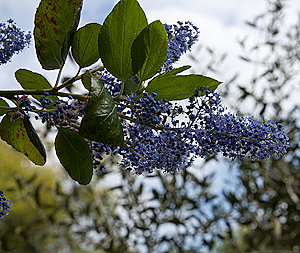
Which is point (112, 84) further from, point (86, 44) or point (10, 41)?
point (10, 41)

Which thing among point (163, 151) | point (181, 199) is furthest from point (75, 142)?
point (181, 199)

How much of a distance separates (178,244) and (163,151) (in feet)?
5.56

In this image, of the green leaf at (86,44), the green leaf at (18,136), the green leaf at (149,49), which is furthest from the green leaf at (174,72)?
the green leaf at (18,136)

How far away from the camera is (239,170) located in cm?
242

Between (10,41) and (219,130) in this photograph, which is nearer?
(219,130)

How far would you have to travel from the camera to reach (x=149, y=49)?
603 mm

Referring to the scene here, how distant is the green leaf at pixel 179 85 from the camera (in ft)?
2.03

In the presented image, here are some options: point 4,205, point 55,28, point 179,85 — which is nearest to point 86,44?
point 55,28

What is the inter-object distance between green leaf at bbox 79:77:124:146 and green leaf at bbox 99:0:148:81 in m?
0.11

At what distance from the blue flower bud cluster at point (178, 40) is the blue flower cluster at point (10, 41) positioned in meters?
0.27

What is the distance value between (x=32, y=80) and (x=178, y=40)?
10.1 inches

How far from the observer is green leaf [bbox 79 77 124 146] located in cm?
50

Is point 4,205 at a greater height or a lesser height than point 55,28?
lesser

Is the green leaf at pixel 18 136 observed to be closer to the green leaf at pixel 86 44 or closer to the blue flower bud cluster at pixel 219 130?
the green leaf at pixel 86 44
